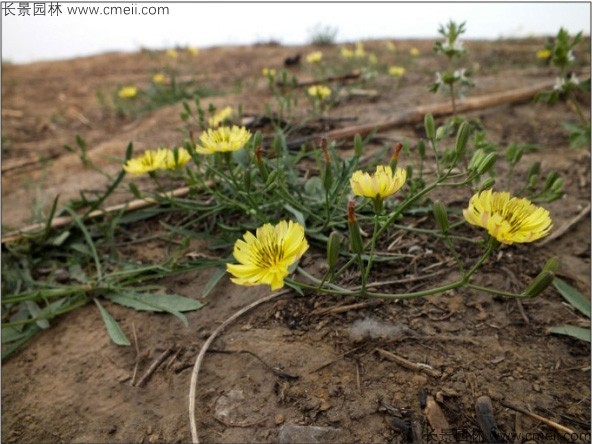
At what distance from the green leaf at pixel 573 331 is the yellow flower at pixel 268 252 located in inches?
34.7

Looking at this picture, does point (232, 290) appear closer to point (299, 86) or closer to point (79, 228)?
point (79, 228)

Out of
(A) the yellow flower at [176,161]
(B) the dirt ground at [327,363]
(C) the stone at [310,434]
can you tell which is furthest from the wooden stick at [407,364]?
(A) the yellow flower at [176,161]

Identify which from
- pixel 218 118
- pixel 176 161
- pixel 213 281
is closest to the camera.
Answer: pixel 213 281

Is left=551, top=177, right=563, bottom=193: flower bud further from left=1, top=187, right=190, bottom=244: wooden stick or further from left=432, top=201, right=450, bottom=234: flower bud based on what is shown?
left=1, top=187, right=190, bottom=244: wooden stick

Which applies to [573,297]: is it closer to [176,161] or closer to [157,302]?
[157,302]

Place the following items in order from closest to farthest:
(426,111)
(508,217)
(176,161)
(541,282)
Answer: (541,282)
(508,217)
(176,161)
(426,111)

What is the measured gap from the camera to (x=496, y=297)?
4.94ft

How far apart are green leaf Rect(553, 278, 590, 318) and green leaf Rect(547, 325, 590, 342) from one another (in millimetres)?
91

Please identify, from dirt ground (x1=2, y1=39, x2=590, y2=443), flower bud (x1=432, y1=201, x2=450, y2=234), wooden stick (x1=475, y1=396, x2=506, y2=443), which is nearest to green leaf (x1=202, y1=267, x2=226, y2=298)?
dirt ground (x1=2, y1=39, x2=590, y2=443)

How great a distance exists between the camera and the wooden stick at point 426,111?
2514mm

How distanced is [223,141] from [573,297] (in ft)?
4.46

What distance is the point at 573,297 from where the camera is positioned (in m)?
1.49

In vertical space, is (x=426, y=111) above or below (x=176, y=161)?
above

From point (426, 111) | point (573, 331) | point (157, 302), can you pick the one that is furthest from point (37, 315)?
point (426, 111)
